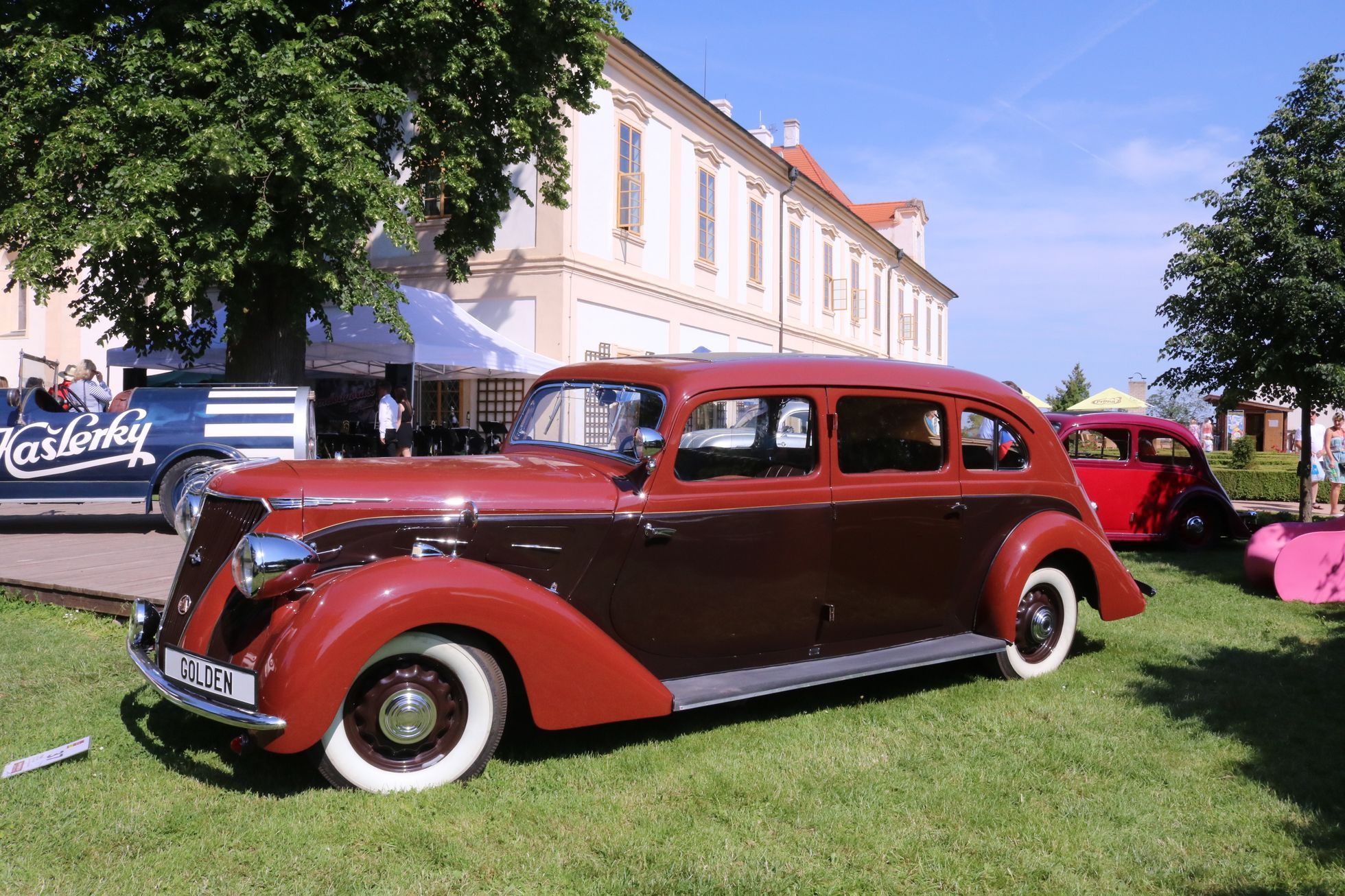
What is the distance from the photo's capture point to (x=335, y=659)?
11.1ft

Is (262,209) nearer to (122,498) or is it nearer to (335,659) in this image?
(122,498)

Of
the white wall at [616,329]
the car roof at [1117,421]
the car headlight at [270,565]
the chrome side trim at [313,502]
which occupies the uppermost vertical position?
the white wall at [616,329]

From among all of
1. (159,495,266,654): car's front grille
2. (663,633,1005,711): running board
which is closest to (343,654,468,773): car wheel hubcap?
(159,495,266,654): car's front grille

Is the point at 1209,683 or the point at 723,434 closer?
the point at 723,434

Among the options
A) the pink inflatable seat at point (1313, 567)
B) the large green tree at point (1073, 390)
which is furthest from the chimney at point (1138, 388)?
the pink inflatable seat at point (1313, 567)

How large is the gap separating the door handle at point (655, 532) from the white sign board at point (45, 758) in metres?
2.39

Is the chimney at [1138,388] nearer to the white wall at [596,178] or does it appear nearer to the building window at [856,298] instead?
the building window at [856,298]

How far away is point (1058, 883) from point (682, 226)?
20395mm

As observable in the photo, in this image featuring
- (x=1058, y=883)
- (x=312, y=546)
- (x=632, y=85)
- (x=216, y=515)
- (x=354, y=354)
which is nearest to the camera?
(x=1058, y=883)

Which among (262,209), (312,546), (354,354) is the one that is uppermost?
(262,209)

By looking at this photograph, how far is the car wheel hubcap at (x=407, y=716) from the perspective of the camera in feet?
11.9

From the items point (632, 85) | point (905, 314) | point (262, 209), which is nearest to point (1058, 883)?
point (262, 209)

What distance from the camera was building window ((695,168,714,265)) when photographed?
23219mm

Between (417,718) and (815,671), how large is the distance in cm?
183
